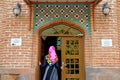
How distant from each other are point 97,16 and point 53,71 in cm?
223

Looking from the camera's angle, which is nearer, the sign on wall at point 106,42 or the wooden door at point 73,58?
the sign on wall at point 106,42

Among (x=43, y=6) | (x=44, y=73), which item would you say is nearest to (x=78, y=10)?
(x=43, y=6)

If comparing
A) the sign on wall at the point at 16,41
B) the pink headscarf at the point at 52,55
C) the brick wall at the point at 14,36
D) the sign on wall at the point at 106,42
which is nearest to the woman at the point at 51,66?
the pink headscarf at the point at 52,55

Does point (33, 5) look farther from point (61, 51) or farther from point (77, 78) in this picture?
point (77, 78)

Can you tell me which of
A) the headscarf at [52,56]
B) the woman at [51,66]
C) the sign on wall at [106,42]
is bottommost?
the woman at [51,66]

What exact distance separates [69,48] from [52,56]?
25.2 inches

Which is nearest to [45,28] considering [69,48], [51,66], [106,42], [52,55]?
[52,55]

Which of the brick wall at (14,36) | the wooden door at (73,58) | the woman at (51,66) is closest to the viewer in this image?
the brick wall at (14,36)

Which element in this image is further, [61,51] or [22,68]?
[61,51]

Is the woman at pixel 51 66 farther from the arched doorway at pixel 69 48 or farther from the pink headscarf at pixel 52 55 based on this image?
the arched doorway at pixel 69 48

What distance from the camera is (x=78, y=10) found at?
24.8 ft

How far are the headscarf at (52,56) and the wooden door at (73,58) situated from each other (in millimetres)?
310

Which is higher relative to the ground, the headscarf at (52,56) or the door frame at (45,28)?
the door frame at (45,28)

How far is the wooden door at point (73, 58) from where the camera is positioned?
7.52m
